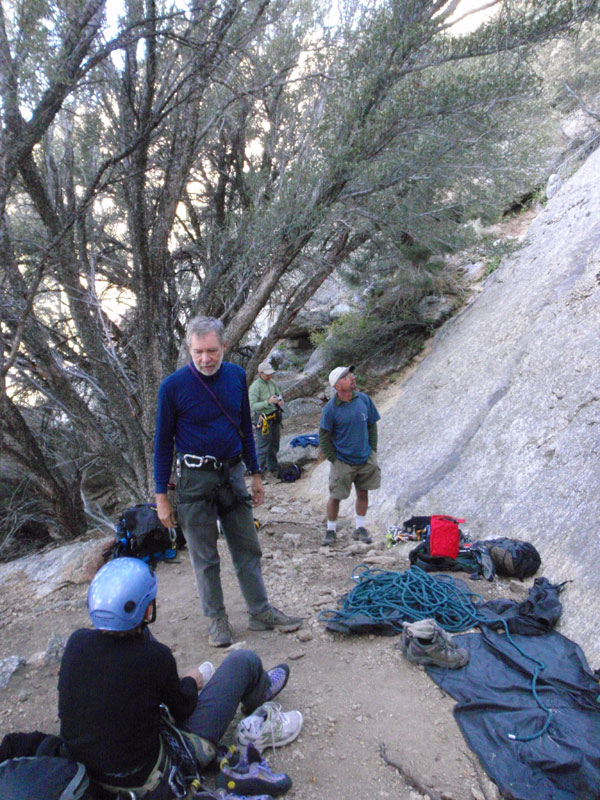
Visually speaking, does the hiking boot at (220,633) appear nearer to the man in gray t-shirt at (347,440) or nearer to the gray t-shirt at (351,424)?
the man in gray t-shirt at (347,440)

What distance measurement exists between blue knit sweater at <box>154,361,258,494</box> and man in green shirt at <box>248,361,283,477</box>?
17.3 feet

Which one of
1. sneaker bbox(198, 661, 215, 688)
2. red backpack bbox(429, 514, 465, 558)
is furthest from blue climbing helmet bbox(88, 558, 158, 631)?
red backpack bbox(429, 514, 465, 558)

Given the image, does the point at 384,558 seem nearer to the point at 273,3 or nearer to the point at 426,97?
the point at 426,97

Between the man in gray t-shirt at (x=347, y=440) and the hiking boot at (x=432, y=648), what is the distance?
2609mm

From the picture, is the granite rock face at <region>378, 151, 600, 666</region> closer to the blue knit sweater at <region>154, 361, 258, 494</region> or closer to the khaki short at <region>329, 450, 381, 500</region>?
the khaki short at <region>329, 450, 381, 500</region>

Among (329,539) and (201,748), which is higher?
(201,748)

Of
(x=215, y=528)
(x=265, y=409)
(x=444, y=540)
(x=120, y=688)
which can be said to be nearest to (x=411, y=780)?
(x=120, y=688)

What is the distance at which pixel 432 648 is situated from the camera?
3264 mm

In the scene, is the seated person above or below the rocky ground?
above

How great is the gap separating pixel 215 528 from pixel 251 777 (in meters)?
1.51

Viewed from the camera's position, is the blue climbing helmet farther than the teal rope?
No

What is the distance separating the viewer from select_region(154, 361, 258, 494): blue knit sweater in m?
3.36

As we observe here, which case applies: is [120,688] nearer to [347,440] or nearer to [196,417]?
[196,417]

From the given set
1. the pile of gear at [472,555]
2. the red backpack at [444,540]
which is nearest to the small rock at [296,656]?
the pile of gear at [472,555]
